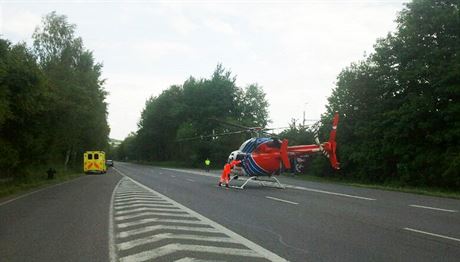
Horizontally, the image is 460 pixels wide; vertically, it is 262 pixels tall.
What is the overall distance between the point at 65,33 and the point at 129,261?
164 feet

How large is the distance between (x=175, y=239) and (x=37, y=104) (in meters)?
19.5

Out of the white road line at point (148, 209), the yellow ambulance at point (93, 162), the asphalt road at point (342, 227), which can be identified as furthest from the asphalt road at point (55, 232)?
the yellow ambulance at point (93, 162)

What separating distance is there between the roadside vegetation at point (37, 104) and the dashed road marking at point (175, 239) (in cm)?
1125

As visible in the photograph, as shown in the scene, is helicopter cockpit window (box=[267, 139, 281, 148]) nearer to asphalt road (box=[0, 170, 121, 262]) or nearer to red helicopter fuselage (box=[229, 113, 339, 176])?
red helicopter fuselage (box=[229, 113, 339, 176])

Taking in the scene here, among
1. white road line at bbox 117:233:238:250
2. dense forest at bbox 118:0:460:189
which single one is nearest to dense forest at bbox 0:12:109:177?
white road line at bbox 117:233:238:250

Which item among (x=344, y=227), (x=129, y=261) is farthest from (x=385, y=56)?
(x=129, y=261)

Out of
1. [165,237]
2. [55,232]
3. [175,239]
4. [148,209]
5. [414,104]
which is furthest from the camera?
[414,104]

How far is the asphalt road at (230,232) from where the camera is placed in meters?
8.05

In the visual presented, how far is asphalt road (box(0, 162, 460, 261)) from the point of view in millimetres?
8047

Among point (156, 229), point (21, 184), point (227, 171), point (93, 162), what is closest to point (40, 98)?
point (21, 184)

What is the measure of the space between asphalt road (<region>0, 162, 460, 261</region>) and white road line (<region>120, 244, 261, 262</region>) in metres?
0.02

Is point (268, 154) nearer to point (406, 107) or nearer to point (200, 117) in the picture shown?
point (406, 107)

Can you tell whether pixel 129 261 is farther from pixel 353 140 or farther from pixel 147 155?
pixel 147 155

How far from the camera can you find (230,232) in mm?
10391
